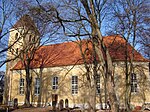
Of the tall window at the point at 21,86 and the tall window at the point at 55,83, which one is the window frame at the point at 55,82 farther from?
the tall window at the point at 21,86

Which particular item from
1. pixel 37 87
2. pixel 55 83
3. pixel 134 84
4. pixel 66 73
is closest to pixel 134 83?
pixel 134 84

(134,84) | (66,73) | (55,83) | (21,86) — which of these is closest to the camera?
(134,84)

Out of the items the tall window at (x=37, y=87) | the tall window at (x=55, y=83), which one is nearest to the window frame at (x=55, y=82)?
the tall window at (x=55, y=83)

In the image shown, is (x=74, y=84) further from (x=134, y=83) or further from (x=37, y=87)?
(x=134, y=83)

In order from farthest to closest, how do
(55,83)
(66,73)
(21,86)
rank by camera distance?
(21,86) < (55,83) < (66,73)

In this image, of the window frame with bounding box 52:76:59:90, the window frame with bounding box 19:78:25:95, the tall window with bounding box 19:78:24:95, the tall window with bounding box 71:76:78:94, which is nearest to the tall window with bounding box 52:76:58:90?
the window frame with bounding box 52:76:59:90

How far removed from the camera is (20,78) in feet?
121

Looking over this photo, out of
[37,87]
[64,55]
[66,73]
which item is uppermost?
[64,55]

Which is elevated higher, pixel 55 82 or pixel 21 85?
pixel 55 82

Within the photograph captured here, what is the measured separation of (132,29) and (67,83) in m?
13.3

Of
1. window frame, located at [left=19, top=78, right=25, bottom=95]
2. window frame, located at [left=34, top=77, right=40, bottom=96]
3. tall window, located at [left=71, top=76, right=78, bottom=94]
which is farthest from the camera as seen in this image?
window frame, located at [left=19, top=78, right=25, bottom=95]

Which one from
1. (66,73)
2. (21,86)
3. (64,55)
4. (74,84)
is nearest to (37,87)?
(21,86)

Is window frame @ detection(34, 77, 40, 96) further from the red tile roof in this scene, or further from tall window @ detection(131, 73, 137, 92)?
tall window @ detection(131, 73, 137, 92)

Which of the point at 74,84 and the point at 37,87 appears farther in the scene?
the point at 37,87
